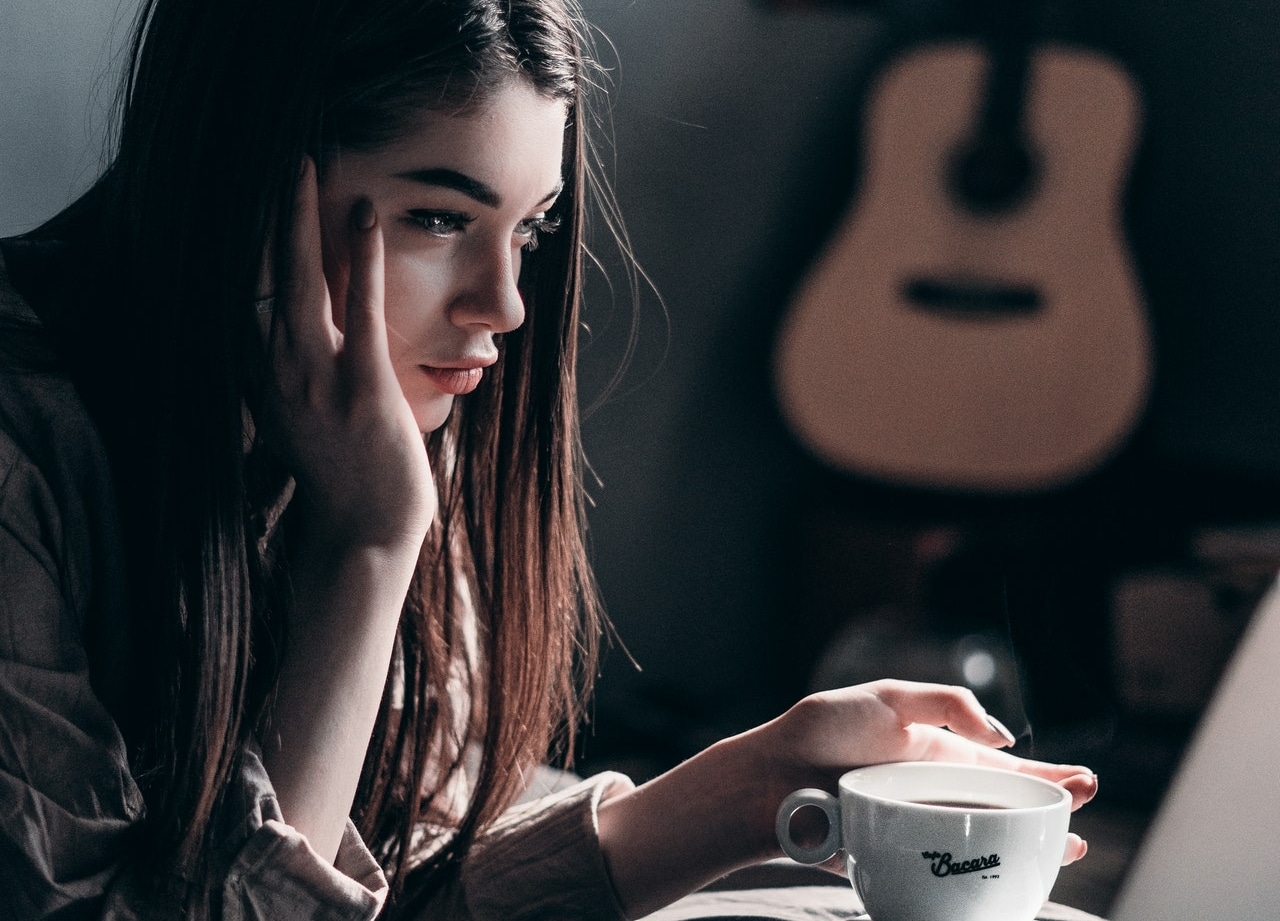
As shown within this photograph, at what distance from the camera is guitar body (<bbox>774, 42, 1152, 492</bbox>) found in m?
1.52

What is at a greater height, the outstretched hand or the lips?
the lips

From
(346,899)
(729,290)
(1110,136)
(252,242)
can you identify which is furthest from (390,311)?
(1110,136)

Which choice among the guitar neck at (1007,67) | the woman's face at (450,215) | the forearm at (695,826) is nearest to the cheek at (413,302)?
the woman's face at (450,215)

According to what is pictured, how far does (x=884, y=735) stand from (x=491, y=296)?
1.02 ft

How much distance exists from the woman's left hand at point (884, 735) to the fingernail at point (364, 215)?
0.34m

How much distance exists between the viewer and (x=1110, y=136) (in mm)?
1539

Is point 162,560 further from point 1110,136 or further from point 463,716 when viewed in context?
point 1110,136

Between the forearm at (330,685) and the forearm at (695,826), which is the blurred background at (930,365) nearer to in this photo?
the forearm at (695,826)

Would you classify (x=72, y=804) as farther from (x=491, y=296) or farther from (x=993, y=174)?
(x=993, y=174)

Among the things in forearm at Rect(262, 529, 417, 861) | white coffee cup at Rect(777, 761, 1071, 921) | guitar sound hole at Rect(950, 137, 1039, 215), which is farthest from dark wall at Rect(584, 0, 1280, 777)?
white coffee cup at Rect(777, 761, 1071, 921)

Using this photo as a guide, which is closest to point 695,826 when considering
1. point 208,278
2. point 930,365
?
point 208,278

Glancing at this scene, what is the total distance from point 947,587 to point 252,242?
1158mm

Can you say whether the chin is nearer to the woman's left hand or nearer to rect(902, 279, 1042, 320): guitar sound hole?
the woman's left hand

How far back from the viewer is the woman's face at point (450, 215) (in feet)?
2.20
